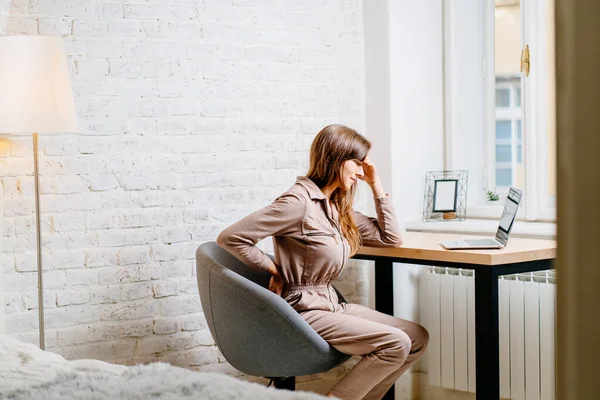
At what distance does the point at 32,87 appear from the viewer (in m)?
2.56

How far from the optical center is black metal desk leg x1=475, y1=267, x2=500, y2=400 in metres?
2.62

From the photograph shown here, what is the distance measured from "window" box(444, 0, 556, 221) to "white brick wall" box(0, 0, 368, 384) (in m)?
0.67

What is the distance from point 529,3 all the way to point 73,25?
1961mm

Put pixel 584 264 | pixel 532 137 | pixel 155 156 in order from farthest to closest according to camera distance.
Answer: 1. pixel 532 137
2. pixel 155 156
3. pixel 584 264

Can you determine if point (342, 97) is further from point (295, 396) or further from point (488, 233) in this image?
point (295, 396)

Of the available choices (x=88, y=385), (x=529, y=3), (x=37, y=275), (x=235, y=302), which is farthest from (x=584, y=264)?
(x=529, y=3)

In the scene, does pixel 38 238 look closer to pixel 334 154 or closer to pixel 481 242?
pixel 334 154

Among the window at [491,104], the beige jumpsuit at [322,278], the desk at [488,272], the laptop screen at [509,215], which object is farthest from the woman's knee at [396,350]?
the window at [491,104]

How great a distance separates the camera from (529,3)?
10.9 feet

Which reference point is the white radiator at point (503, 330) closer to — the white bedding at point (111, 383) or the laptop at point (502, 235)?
the laptop at point (502, 235)

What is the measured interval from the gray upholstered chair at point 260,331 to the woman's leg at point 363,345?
0.06 metres

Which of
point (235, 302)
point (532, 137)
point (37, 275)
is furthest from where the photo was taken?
point (532, 137)

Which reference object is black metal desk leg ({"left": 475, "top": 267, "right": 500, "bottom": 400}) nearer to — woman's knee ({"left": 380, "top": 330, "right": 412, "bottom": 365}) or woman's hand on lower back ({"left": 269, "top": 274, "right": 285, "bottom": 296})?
woman's knee ({"left": 380, "top": 330, "right": 412, "bottom": 365})

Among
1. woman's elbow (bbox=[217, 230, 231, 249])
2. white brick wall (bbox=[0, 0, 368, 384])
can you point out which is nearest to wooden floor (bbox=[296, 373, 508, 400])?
white brick wall (bbox=[0, 0, 368, 384])
